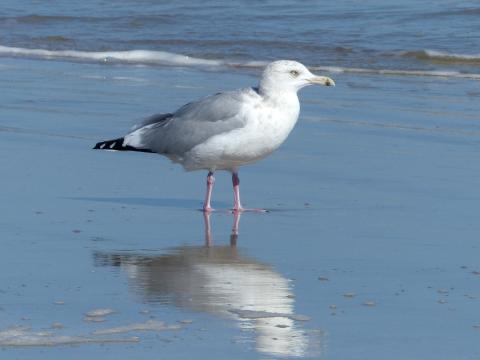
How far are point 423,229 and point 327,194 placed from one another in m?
1.02

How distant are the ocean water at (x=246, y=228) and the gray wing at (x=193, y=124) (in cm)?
28

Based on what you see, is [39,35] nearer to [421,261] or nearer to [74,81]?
[74,81]

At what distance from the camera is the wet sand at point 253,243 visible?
178 inches

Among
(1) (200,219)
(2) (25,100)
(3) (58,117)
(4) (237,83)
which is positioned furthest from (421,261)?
(4) (237,83)

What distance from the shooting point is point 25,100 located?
10766 mm

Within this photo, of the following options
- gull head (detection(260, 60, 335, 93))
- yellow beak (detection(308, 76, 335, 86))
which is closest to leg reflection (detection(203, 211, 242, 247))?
gull head (detection(260, 60, 335, 93))

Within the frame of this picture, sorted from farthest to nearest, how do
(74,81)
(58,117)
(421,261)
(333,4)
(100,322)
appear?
(333,4)
(74,81)
(58,117)
(421,261)
(100,322)

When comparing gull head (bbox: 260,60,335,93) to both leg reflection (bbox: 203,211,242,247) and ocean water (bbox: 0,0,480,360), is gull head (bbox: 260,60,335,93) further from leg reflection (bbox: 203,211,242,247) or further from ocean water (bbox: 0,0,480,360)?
leg reflection (bbox: 203,211,242,247)

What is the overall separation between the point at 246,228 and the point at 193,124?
0.95 meters

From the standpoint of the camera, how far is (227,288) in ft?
17.1

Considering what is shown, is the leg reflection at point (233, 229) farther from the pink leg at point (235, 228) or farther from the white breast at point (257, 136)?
the white breast at point (257, 136)

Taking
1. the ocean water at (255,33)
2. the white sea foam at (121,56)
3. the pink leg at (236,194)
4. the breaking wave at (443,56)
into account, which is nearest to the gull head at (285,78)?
the pink leg at (236,194)

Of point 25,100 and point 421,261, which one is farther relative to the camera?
point 25,100

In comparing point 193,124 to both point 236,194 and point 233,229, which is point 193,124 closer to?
point 236,194
